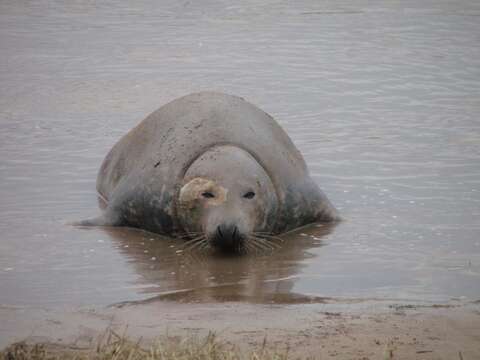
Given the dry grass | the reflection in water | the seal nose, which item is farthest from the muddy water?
the dry grass

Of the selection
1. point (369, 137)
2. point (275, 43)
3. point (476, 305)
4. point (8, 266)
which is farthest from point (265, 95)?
point (476, 305)

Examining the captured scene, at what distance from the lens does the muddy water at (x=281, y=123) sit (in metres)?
6.40

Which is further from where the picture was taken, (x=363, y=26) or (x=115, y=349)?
(x=363, y=26)

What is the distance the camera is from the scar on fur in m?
6.98

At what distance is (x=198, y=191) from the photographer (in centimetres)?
707

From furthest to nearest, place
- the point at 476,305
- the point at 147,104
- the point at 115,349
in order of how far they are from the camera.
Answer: the point at 147,104, the point at 476,305, the point at 115,349

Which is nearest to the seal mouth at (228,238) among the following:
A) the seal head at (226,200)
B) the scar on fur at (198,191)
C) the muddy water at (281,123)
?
the seal head at (226,200)

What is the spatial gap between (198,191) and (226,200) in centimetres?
24

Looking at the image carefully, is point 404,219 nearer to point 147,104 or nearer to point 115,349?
point 115,349

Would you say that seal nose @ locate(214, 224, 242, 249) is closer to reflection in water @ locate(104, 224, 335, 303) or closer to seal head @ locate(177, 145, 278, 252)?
seal head @ locate(177, 145, 278, 252)

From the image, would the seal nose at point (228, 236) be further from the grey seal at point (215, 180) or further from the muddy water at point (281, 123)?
the muddy water at point (281, 123)

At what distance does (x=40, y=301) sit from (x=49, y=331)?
2.54 feet

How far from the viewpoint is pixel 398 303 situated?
570 centimetres

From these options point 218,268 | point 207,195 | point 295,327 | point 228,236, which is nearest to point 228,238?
point 228,236
